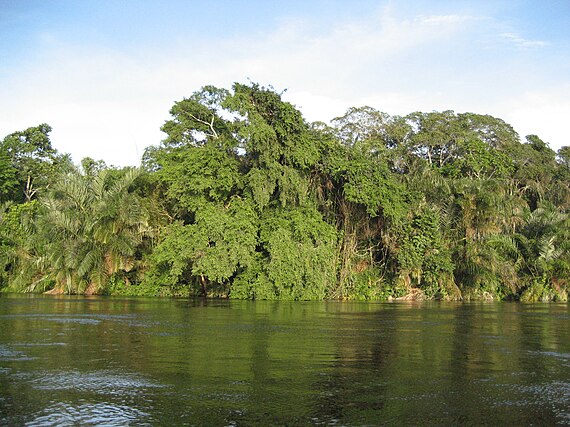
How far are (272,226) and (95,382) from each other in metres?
25.7

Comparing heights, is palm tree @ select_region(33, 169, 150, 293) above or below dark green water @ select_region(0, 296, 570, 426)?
above

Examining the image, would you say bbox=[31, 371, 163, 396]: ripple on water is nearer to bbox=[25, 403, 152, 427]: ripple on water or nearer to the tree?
bbox=[25, 403, 152, 427]: ripple on water

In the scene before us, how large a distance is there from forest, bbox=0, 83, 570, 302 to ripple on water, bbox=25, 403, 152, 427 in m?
25.0

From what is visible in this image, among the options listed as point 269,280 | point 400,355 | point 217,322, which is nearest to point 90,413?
point 400,355

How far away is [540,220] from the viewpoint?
4012cm

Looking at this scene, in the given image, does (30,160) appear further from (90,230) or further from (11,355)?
(11,355)

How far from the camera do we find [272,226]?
3581 cm

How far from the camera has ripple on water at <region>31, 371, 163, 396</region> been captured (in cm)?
A: 977


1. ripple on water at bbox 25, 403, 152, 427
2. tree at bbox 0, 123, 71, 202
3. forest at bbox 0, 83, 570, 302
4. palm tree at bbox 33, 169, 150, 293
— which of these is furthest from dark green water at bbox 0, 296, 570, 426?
tree at bbox 0, 123, 71, 202

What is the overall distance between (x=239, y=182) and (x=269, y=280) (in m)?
6.14

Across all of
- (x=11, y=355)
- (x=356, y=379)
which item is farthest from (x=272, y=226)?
(x=356, y=379)

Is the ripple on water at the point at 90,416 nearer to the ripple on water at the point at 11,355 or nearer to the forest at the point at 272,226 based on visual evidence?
the ripple on water at the point at 11,355

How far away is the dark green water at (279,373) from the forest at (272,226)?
48.2ft

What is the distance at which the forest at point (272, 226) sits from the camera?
3497 centimetres
